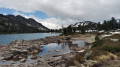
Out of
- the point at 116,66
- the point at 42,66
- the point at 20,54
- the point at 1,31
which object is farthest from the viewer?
the point at 1,31

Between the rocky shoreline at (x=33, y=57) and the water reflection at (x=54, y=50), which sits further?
the water reflection at (x=54, y=50)

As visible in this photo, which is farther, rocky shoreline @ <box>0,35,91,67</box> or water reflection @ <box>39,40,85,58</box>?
water reflection @ <box>39,40,85,58</box>

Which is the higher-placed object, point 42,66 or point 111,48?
point 111,48

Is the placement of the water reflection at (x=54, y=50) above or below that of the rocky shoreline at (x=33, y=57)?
below

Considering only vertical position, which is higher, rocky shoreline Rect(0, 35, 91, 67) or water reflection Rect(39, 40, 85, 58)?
rocky shoreline Rect(0, 35, 91, 67)

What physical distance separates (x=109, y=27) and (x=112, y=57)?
341ft

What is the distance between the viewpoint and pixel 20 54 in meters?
31.3

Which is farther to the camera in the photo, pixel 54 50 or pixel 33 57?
pixel 54 50

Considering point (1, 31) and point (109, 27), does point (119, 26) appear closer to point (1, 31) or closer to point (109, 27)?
point (109, 27)

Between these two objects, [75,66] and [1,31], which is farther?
[1,31]

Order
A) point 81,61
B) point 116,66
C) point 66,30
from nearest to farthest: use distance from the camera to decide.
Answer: point 116,66
point 81,61
point 66,30

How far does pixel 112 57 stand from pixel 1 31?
190 metres

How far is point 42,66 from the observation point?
59.2 ft

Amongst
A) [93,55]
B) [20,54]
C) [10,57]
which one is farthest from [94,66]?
[20,54]
